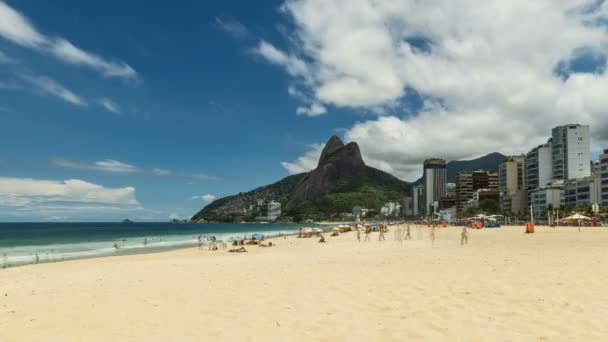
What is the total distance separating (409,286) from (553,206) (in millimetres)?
111401

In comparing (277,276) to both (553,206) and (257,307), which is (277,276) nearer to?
(257,307)

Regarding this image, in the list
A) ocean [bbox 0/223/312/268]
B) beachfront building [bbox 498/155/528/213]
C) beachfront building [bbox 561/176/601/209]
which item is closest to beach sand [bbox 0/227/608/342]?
ocean [bbox 0/223/312/268]

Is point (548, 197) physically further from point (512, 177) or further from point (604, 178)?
point (512, 177)

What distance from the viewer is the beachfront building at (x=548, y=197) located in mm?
105375

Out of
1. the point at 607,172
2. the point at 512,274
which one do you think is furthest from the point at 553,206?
the point at 512,274

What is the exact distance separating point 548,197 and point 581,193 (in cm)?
1080

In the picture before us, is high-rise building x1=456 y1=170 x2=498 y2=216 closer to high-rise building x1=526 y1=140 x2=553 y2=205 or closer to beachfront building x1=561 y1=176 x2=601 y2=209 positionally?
high-rise building x1=526 y1=140 x2=553 y2=205

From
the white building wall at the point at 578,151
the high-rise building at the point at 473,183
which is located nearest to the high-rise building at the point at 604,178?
→ the white building wall at the point at 578,151

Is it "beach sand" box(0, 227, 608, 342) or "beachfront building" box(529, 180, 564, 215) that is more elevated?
"beachfront building" box(529, 180, 564, 215)

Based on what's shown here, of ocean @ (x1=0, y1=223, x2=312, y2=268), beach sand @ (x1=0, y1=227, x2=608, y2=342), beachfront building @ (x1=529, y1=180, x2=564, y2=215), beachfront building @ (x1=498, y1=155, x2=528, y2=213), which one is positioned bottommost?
ocean @ (x1=0, y1=223, x2=312, y2=268)

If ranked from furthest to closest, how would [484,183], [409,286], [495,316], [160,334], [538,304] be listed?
[484,183] → [409,286] → [538,304] → [495,316] → [160,334]

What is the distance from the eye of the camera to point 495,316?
23.5ft

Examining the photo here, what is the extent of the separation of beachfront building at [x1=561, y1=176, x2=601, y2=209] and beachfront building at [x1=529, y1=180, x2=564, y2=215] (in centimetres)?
157

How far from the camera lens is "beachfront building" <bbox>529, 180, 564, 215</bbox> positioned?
10538 centimetres
